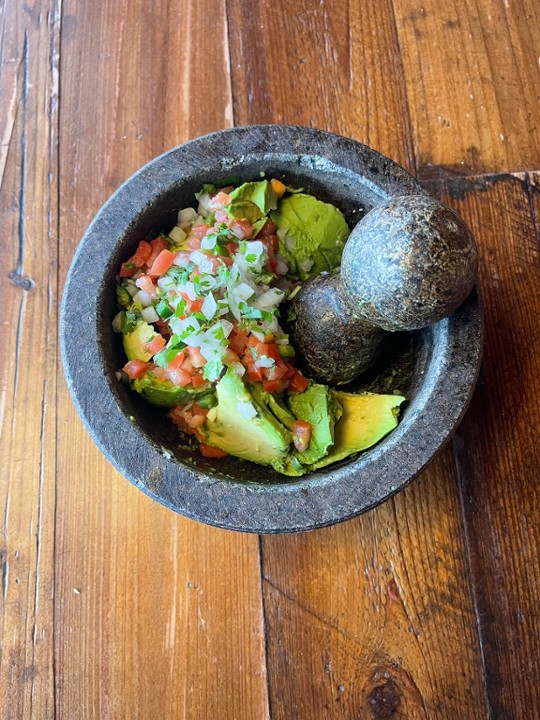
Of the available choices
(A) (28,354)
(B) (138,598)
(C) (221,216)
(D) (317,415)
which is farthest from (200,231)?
(B) (138,598)

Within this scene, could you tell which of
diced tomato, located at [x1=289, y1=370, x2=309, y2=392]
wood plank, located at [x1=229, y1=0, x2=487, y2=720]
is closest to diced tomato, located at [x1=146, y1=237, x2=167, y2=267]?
diced tomato, located at [x1=289, y1=370, x2=309, y2=392]

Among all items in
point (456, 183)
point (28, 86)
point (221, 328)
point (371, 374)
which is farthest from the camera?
point (28, 86)

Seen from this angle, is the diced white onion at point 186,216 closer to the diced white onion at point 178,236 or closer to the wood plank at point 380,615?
the diced white onion at point 178,236

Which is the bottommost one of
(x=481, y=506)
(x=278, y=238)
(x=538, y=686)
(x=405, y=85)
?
(x=538, y=686)

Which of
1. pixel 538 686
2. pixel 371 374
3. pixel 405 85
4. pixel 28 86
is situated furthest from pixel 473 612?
pixel 28 86

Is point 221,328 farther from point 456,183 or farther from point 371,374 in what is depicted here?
point 456,183

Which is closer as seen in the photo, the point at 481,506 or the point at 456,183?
the point at 481,506

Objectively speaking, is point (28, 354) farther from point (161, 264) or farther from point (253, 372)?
point (253, 372)
